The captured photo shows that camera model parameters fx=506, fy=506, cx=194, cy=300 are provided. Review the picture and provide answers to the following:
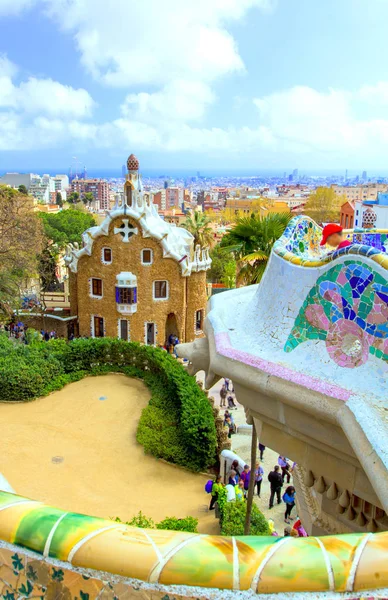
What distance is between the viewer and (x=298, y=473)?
7.52 meters

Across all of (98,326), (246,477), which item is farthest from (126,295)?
(246,477)

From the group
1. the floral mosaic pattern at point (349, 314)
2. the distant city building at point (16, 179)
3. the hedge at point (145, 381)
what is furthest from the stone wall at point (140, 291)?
the distant city building at point (16, 179)

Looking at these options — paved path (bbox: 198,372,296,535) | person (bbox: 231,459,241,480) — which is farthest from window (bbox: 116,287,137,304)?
person (bbox: 231,459,241,480)

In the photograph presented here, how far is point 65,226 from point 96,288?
22559 mm

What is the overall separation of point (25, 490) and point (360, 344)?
10.8 m

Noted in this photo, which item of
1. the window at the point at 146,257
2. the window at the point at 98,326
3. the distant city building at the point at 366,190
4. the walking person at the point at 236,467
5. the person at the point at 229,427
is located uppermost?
the distant city building at the point at 366,190

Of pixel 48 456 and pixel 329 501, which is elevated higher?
pixel 329 501

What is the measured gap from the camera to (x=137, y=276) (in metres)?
22.8

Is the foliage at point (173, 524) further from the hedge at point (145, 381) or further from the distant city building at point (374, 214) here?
the distant city building at point (374, 214)

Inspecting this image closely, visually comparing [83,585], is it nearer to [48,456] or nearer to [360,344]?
[360,344]

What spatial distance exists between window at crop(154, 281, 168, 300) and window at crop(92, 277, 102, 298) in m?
2.60

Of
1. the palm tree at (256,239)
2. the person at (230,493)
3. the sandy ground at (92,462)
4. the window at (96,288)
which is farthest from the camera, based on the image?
the window at (96,288)

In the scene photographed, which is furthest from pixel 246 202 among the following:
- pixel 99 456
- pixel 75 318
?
pixel 99 456

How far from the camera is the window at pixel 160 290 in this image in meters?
23.4
